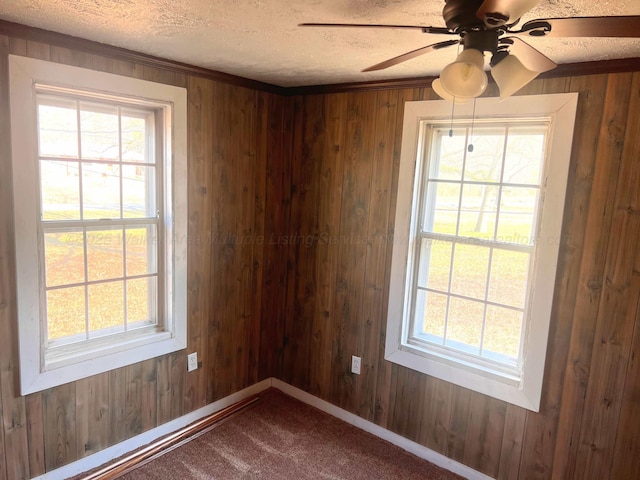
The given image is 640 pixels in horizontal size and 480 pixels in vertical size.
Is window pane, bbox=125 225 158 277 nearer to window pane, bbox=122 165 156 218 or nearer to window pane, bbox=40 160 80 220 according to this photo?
window pane, bbox=122 165 156 218

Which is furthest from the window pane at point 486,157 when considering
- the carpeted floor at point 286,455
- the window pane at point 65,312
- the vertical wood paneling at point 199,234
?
the window pane at point 65,312

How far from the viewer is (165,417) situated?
2682 millimetres

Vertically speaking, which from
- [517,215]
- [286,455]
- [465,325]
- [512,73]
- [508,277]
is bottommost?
[286,455]

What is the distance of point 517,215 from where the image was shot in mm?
2299

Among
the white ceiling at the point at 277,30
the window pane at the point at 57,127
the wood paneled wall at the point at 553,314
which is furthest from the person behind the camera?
the window pane at the point at 57,127

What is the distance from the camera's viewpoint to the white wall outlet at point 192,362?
9.08 feet

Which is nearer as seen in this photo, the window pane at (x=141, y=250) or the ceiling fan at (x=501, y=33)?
the ceiling fan at (x=501, y=33)

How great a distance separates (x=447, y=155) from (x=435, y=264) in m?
0.66

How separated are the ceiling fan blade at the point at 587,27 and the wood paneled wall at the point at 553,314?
104 cm

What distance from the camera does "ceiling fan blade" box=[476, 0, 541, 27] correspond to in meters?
0.97

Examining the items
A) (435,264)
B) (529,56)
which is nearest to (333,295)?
(435,264)

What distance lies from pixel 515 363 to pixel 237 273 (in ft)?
6.09

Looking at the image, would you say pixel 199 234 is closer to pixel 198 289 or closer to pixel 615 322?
pixel 198 289

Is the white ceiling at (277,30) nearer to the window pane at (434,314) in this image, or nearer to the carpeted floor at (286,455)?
the window pane at (434,314)
